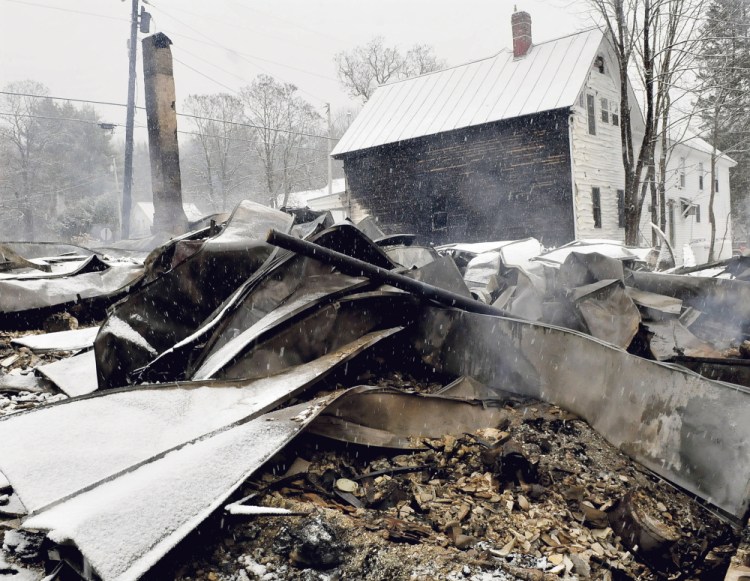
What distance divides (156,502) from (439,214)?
17.4 metres

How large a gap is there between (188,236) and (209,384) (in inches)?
97.6

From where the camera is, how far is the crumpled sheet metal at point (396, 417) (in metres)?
2.42

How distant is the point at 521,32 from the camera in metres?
18.0

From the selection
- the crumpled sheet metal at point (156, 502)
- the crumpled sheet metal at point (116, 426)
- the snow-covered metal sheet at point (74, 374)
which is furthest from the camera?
the snow-covered metal sheet at point (74, 374)

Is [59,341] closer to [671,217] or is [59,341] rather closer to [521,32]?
[521,32]

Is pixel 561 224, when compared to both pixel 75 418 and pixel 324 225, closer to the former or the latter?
pixel 324 225

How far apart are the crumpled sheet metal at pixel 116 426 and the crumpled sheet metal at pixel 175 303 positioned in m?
0.87

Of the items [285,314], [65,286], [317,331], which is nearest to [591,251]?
[317,331]

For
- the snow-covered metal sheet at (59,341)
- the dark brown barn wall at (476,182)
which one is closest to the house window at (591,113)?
the dark brown barn wall at (476,182)

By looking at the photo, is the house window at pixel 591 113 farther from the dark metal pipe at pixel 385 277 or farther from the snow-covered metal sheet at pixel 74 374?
the snow-covered metal sheet at pixel 74 374

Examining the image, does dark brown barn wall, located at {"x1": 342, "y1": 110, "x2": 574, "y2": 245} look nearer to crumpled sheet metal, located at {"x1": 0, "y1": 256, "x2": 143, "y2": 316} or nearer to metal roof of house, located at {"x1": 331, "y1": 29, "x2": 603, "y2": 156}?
metal roof of house, located at {"x1": 331, "y1": 29, "x2": 603, "y2": 156}

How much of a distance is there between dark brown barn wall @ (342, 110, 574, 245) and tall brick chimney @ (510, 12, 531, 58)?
3.43 meters

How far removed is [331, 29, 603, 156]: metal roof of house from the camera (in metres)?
16.4

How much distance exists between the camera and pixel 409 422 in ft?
8.49
